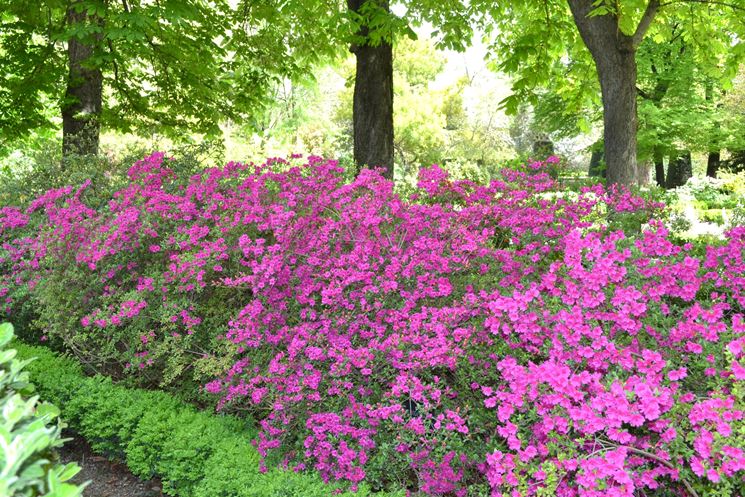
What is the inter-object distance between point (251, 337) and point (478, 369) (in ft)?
5.07

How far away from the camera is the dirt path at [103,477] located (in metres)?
4.07

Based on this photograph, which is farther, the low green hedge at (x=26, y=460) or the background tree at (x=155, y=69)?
the background tree at (x=155, y=69)

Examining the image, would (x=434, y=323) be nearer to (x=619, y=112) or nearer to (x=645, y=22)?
(x=619, y=112)

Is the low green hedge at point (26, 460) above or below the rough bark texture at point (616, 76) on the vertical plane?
below

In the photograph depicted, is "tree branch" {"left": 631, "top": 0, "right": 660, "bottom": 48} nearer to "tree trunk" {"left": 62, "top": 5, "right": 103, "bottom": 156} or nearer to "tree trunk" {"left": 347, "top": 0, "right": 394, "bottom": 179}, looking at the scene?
"tree trunk" {"left": 347, "top": 0, "right": 394, "bottom": 179}

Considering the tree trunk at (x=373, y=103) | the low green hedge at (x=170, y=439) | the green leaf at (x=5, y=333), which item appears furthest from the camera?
the tree trunk at (x=373, y=103)

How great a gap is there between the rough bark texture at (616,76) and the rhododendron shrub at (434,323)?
2.38m

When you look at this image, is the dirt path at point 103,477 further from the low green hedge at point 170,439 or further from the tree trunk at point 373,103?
the tree trunk at point 373,103

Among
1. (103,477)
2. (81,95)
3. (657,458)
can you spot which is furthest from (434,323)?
(81,95)

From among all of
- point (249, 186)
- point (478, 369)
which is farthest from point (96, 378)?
point (478, 369)

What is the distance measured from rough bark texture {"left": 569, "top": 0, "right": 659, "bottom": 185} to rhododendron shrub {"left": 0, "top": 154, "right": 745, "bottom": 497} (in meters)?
2.38

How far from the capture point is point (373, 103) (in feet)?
25.9

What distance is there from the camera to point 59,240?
5.45 m

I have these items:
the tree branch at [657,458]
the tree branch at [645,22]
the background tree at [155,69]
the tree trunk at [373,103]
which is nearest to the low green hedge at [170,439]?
the tree branch at [657,458]
